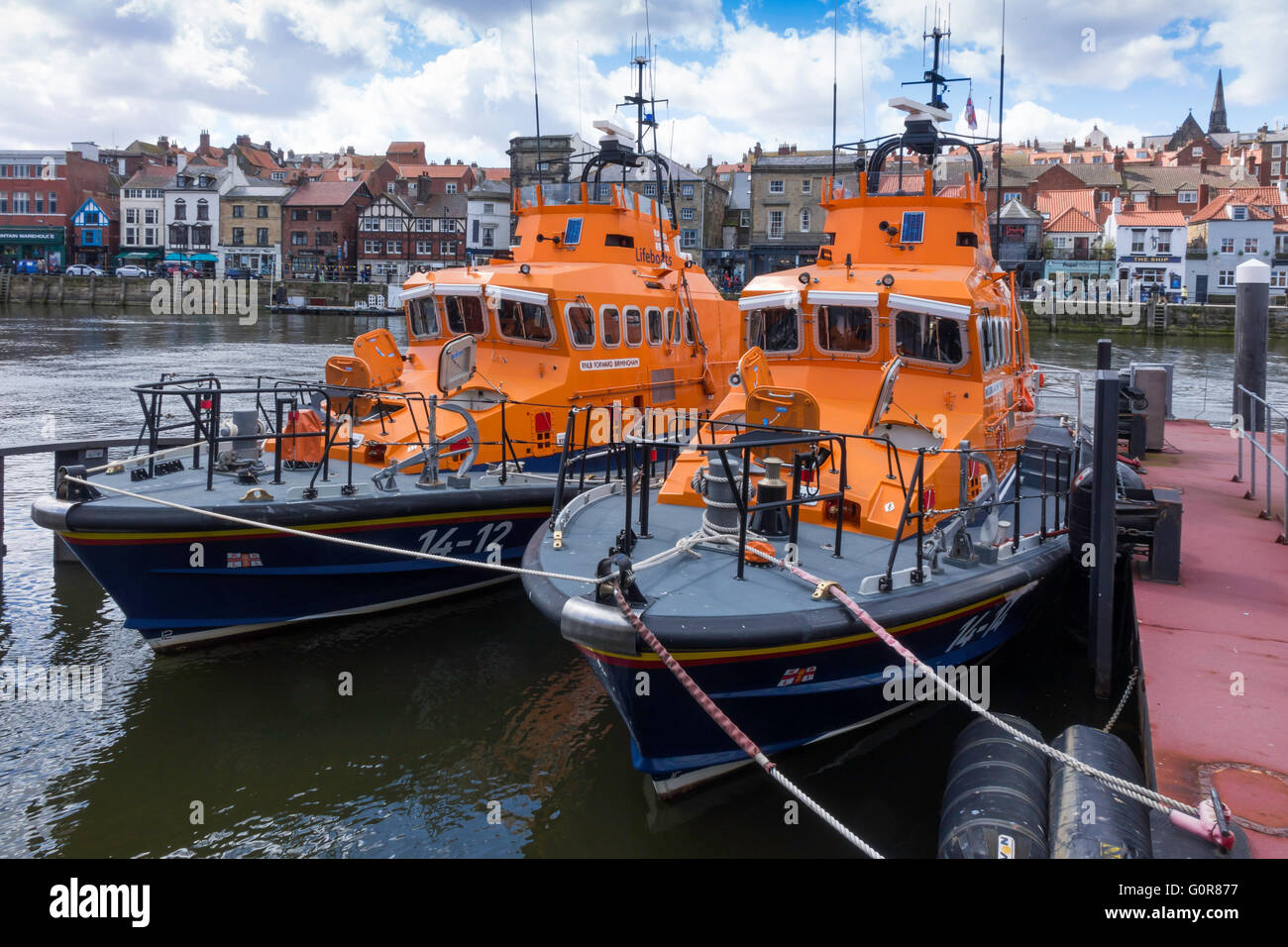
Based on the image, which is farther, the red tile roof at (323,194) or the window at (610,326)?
the red tile roof at (323,194)

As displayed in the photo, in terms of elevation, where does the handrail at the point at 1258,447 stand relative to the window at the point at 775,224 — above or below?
below

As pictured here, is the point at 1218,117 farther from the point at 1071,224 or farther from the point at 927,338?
the point at 927,338

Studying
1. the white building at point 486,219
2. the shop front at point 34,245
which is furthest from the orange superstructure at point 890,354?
the shop front at point 34,245

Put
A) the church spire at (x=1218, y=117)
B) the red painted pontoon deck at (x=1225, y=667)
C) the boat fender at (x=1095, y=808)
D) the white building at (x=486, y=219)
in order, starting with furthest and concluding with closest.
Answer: the church spire at (x=1218, y=117)
the white building at (x=486, y=219)
the red painted pontoon deck at (x=1225, y=667)
the boat fender at (x=1095, y=808)

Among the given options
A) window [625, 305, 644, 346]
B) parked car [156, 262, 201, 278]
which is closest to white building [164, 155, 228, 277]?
parked car [156, 262, 201, 278]

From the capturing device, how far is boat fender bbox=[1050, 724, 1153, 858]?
4551 millimetres

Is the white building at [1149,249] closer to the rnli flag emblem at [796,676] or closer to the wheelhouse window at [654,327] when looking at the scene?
the wheelhouse window at [654,327]

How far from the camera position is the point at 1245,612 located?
7.01 m

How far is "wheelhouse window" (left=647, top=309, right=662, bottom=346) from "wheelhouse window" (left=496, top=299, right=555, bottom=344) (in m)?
1.86

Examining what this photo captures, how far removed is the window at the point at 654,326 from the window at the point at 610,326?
0.75 m

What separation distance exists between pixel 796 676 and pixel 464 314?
7240mm

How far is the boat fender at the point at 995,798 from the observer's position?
484 cm

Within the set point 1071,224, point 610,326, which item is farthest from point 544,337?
point 1071,224

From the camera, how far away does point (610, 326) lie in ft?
39.3
